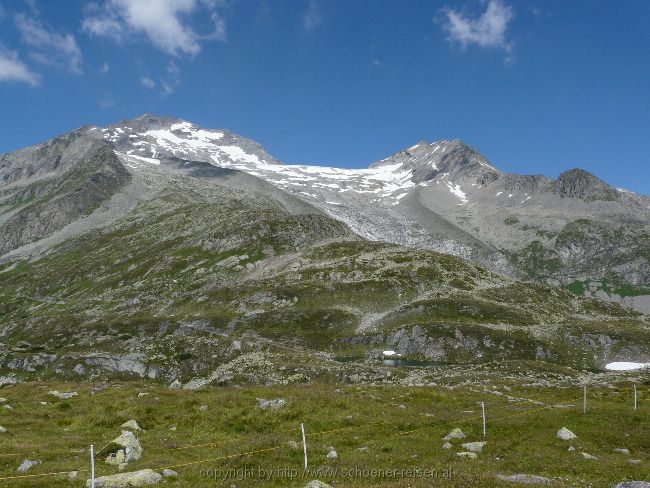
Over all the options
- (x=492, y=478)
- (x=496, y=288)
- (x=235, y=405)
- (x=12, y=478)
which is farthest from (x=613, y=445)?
(x=496, y=288)

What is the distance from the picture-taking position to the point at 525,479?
1712 centimetres

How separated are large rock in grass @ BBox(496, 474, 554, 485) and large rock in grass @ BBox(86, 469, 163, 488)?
12580mm

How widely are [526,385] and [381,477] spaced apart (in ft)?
138

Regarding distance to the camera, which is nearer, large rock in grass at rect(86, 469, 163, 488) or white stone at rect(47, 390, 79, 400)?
large rock in grass at rect(86, 469, 163, 488)

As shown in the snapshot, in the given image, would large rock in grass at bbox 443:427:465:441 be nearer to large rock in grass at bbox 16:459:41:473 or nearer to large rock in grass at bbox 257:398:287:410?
large rock in grass at bbox 257:398:287:410

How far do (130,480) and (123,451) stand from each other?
454 centimetres

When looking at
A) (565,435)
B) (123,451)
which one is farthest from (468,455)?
(123,451)

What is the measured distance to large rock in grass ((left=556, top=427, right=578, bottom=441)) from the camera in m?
25.5

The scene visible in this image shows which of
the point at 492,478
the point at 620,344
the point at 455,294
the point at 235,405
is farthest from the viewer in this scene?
the point at 455,294

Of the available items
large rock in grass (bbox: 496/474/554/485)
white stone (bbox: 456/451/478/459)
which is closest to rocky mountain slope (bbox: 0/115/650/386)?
white stone (bbox: 456/451/478/459)

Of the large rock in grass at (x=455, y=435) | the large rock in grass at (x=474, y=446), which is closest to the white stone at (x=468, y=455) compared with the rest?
the large rock in grass at (x=474, y=446)

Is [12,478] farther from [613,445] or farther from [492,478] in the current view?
[613,445]

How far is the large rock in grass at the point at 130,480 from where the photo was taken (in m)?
17.2

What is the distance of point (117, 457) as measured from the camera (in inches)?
835
